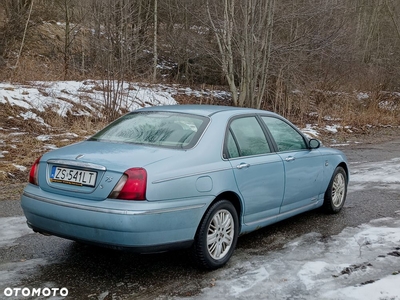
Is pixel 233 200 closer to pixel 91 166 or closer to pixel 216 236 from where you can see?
pixel 216 236

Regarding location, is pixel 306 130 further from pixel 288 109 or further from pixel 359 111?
pixel 359 111

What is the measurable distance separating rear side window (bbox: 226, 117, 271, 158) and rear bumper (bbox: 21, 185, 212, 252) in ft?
2.70

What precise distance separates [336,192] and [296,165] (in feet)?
4.50

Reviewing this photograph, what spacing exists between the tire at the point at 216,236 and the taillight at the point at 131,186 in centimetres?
73

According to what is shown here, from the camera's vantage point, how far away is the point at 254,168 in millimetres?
4859

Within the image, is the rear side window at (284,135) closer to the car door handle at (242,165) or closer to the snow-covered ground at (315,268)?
the car door handle at (242,165)

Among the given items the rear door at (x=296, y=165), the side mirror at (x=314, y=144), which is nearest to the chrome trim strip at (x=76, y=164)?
the rear door at (x=296, y=165)

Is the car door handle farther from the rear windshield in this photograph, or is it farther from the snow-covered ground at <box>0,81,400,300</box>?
the snow-covered ground at <box>0,81,400,300</box>

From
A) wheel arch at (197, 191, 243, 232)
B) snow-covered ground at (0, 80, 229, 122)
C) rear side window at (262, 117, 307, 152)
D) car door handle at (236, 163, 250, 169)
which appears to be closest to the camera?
wheel arch at (197, 191, 243, 232)

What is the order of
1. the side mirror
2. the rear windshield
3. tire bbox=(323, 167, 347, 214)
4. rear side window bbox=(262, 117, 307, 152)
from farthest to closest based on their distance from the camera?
tire bbox=(323, 167, 347, 214), the side mirror, rear side window bbox=(262, 117, 307, 152), the rear windshield

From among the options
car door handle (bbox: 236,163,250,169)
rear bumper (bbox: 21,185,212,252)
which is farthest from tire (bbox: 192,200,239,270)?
car door handle (bbox: 236,163,250,169)

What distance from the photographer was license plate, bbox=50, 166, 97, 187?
3.98 m

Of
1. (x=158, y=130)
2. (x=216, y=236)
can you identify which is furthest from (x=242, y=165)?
(x=158, y=130)

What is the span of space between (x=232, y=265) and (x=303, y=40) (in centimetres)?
A: 1487
